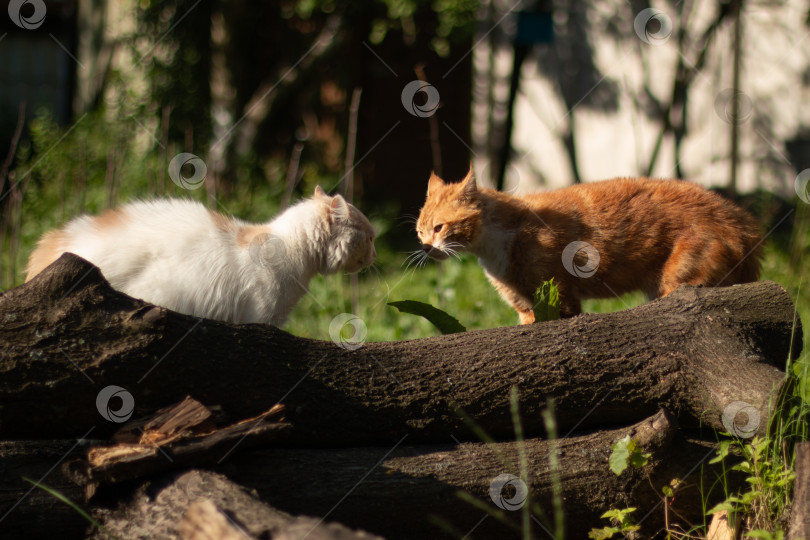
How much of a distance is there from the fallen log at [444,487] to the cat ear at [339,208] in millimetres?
1513

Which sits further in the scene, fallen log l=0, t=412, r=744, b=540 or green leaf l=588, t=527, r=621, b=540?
green leaf l=588, t=527, r=621, b=540

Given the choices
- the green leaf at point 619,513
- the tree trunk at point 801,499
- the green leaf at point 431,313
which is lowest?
the green leaf at point 619,513

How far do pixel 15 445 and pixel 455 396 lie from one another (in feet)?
4.47

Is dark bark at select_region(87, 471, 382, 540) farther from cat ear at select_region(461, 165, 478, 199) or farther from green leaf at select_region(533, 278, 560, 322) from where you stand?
cat ear at select_region(461, 165, 478, 199)

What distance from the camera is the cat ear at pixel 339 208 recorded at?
3.87 m

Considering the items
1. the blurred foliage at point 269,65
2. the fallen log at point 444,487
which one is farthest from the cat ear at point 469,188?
the blurred foliage at point 269,65

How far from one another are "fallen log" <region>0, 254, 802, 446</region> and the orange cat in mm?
572

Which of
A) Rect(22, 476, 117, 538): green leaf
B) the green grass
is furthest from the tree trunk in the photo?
Rect(22, 476, 117, 538): green leaf

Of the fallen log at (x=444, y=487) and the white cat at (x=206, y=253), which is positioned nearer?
the fallen log at (x=444, y=487)

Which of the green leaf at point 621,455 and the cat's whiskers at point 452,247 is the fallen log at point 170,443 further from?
the cat's whiskers at point 452,247

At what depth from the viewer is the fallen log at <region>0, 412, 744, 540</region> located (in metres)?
2.32

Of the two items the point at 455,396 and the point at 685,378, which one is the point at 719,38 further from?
the point at 455,396

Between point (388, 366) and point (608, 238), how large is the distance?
1514mm

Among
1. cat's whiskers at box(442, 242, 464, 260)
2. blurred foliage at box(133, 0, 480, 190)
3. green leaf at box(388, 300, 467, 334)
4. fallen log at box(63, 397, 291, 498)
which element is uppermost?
blurred foliage at box(133, 0, 480, 190)
